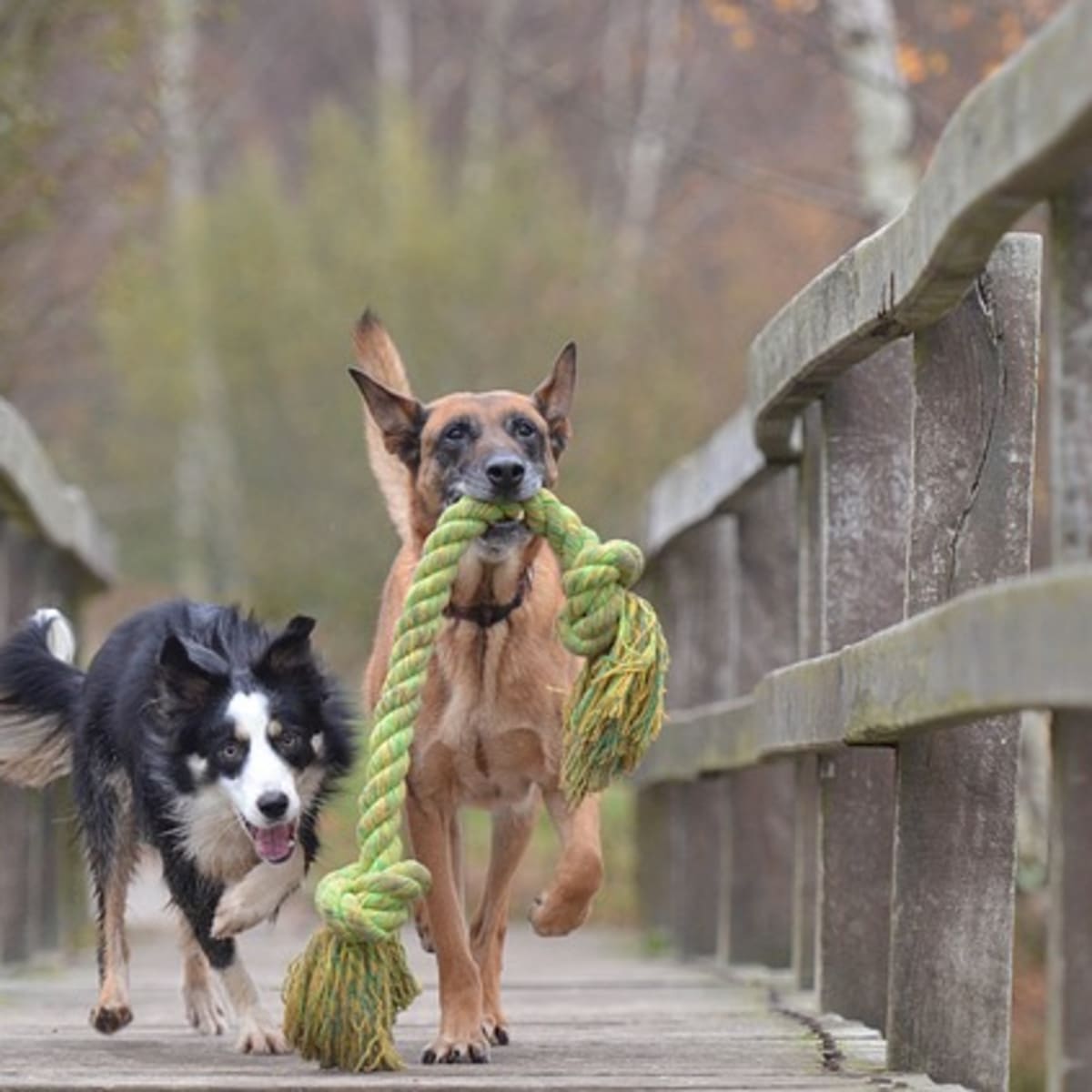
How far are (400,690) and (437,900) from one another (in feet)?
1.74

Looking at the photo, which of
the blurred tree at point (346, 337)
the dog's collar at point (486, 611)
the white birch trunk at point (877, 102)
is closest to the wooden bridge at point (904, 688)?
the dog's collar at point (486, 611)

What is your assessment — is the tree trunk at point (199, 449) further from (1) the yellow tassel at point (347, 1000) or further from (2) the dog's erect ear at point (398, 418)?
(1) the yellow tassel at point (347, 1000)

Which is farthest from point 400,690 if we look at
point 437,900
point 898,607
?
point 898,607

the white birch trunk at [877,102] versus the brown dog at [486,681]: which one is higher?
the white birch trunk at [877,102]

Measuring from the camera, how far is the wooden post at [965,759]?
4879 millimetres

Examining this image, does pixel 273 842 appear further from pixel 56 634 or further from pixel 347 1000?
pixel 56 634

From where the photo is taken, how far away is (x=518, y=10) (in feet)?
154

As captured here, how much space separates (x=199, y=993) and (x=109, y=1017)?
0.46 meters

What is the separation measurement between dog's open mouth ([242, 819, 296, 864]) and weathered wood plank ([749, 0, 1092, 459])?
4.47 feet

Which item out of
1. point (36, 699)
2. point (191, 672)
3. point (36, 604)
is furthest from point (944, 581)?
point (36, 604)

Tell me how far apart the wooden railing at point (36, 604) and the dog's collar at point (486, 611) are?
1948mm

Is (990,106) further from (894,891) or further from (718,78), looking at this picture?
(718,78)

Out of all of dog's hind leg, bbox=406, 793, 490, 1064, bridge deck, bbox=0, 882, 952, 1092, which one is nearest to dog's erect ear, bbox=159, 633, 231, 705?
dog's hind leg, bbox=406, 793, 490, 1064

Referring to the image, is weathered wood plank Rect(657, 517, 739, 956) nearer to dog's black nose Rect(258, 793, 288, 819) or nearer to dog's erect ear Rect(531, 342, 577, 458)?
dog's erect ear Rect(531, 342, 577, 458)
